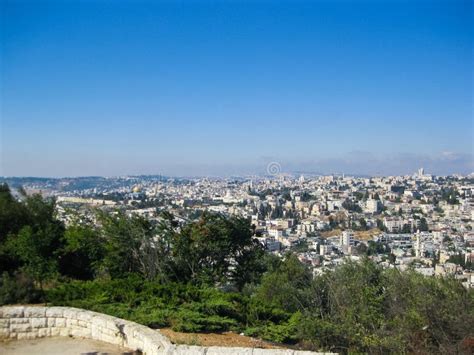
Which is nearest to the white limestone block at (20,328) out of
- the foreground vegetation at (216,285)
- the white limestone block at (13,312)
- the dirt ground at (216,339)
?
the white limestone block at (13,312)

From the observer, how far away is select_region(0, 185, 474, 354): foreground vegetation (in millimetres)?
6707

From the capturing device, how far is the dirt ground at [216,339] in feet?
19.1

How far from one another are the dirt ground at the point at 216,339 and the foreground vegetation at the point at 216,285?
150 millimetres

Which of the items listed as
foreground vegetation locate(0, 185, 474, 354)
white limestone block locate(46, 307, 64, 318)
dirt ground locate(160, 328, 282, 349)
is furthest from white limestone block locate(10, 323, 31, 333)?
dirt ground locate(160, 328, 282, 349)

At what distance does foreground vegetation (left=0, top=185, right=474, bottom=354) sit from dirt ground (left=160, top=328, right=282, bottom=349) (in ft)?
0.49

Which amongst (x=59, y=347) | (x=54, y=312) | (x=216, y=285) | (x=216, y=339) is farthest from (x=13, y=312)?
(x=216, y=285)

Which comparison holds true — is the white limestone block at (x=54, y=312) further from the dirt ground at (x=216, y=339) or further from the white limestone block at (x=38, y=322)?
the dirt ground at (x=216, y=339)

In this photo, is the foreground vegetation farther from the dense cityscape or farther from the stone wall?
the dense cityscape

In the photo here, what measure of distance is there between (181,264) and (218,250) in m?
1.21

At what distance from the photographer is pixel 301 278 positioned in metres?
11.9

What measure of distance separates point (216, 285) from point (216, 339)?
576cm

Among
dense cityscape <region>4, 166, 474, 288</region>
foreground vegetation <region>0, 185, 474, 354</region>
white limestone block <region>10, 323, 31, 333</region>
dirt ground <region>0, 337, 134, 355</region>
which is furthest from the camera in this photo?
dense cityscape <region>4, 166, 474, 288</region>

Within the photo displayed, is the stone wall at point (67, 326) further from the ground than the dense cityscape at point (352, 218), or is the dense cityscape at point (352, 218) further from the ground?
the stone wall at point (67, 326)

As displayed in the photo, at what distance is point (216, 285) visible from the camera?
11953 millimetres
